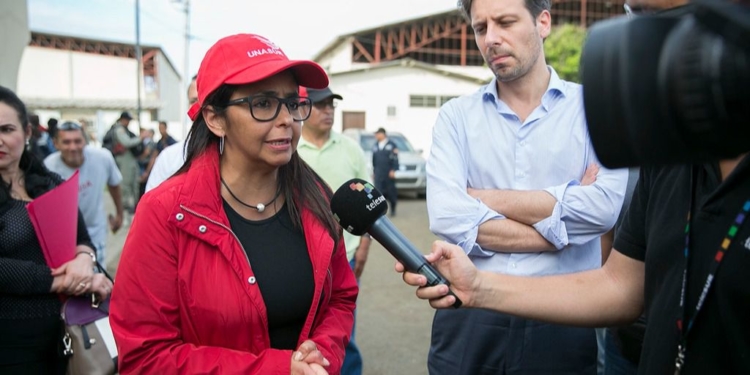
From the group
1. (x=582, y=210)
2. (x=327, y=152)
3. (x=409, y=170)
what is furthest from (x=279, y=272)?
(x=409, y=170)

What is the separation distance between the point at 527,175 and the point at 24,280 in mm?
2534

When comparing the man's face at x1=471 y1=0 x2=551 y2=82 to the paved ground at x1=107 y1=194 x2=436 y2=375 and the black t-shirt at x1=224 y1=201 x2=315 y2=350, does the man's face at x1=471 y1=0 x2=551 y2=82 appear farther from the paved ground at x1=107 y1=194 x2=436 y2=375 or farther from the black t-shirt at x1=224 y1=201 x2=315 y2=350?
the paved ground at x1=107 y1=194 x2=436 y2=375

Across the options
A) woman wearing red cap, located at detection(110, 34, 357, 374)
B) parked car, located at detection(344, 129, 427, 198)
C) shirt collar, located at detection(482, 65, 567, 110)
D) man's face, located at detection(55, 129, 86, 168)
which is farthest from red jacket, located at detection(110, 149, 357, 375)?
parked car, located at detection(344, 129, 427, 198)

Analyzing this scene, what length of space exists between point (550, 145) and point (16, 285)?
2689 mm

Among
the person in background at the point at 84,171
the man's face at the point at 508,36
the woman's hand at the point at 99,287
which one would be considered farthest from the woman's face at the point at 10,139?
the man's face at the point at 508,36

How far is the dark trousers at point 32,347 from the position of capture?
9.89 feet

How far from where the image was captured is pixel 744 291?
1.27 metres

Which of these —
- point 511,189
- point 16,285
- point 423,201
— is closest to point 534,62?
point 511,189

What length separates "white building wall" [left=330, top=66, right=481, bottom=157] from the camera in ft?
95.5

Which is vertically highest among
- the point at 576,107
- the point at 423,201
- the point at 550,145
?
the point at 576,107

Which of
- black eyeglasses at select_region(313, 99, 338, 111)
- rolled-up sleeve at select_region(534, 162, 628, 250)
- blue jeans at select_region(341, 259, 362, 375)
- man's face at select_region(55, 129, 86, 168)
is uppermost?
black eyeglasses at select_region(313, 99, 338, 111)

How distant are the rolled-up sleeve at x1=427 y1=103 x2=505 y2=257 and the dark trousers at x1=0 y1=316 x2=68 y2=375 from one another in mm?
2082

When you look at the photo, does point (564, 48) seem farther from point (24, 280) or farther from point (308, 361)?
point (308, 361)

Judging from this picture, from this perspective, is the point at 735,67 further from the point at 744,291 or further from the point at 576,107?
the point at 576,107
